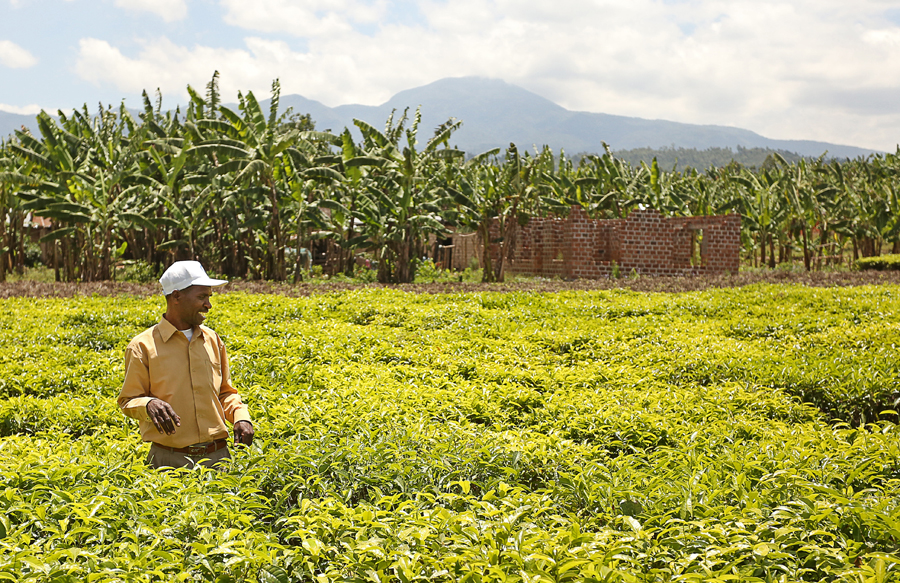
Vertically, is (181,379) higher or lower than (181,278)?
lower

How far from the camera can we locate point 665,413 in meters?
5.15

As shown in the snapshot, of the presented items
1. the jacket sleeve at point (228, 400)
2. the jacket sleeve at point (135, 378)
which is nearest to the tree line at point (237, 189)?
the jacket sleeve at point (228, 400)

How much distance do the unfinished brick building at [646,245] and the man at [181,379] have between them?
627 inches

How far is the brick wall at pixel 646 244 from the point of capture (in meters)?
18.6

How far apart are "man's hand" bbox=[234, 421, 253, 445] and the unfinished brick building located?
15.9m

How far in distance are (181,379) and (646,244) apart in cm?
1681

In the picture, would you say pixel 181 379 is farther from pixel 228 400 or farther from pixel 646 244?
pixel 646 244

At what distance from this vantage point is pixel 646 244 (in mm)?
18641

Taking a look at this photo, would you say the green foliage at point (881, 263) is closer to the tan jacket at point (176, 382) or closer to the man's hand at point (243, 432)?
the man's hand at point (243, 432)

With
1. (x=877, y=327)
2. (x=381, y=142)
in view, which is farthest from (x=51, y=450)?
(x=381, y=142)

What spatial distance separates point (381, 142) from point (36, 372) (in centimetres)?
1092

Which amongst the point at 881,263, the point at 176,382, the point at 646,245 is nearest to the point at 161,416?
the point at 176,382

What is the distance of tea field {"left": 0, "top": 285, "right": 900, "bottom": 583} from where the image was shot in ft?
8.00

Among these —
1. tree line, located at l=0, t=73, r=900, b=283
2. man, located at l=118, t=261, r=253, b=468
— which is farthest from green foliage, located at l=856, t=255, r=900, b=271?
man, located at l=118, t=261, r=253, b=468
